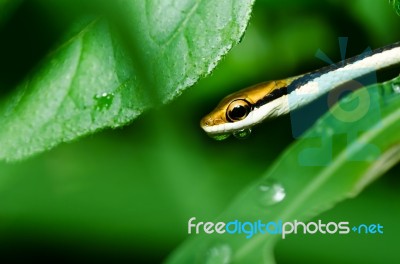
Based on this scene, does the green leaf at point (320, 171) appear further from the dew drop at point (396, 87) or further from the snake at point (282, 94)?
the snake at point (282, 94)

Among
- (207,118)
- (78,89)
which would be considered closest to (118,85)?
(78,89)

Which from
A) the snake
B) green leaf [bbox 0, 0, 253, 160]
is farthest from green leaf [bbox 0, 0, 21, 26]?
the snake

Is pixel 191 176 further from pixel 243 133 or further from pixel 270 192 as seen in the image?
pixel 270 192

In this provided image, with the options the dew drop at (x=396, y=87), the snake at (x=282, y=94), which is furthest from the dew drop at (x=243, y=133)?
the dew drop at (x=396, y=87)

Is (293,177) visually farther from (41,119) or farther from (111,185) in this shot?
(111,185)

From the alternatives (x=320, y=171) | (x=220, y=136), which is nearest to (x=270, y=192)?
(x=320, y=171)

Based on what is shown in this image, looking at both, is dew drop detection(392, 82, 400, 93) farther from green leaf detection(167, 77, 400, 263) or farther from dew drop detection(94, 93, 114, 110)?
dew drop detection(94, 93, 114, 110)
